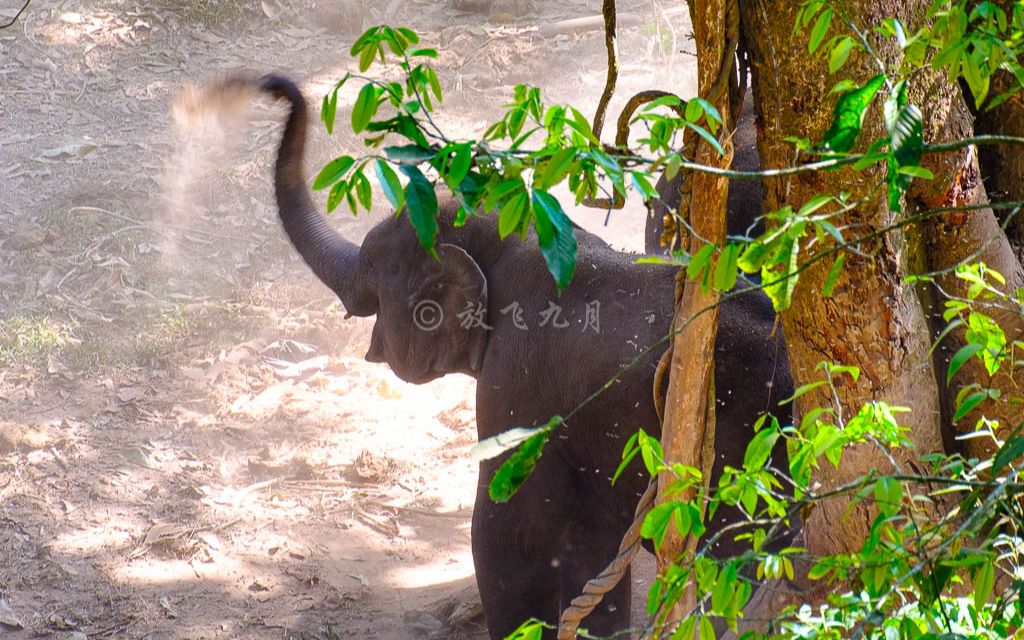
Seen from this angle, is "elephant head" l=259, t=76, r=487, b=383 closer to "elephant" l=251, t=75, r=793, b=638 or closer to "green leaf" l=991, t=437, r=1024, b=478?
"elephant" l=251, t=75, r=793, b=638

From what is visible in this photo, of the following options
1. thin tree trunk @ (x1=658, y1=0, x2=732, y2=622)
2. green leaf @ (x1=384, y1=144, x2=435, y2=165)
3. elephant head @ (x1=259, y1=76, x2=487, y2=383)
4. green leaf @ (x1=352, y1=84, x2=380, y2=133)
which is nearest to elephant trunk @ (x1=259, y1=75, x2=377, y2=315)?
elephant head @ (x1=259, y1=76, x2=487, y2=383)

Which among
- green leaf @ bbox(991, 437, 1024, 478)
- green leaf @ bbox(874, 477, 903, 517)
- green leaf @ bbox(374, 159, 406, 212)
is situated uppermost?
green leaf @ bbox(374, 159, 406, 212)

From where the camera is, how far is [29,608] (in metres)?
5.33

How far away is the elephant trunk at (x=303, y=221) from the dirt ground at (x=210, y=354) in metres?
1.47

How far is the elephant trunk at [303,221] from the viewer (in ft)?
17.4

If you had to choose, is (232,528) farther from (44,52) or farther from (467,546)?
(44,52)

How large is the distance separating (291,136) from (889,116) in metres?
4.40

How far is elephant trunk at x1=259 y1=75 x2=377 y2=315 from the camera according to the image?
5.29 metres

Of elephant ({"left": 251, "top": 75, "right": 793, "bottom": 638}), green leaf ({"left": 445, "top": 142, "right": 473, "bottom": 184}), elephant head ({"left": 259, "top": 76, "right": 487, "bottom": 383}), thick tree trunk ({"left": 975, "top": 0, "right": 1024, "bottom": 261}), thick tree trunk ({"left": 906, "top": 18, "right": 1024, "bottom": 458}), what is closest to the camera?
green leaf ({"left": 445, "top": 142, "right": 473, "bottom": 184})

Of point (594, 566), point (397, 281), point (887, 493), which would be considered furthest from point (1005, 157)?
point (397, 281)

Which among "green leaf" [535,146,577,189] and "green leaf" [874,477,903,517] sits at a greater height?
"green leaf" [535,146,577,189]

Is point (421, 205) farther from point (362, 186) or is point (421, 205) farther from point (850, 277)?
point (850, 277)

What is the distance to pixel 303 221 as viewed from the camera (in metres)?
5.55

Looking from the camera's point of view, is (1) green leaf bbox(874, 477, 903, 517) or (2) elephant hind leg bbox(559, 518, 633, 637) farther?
(2) elephant hind leg bbox(559, 518, 633, 637)
